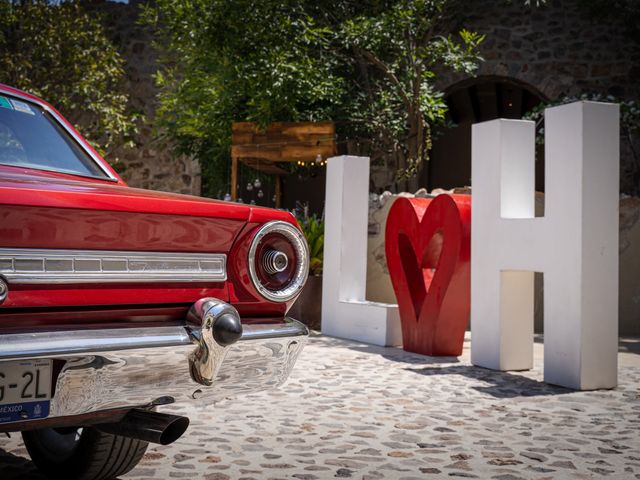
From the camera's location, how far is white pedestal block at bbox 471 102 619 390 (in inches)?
192

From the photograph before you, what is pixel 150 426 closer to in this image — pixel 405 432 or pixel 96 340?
pixel 96 340

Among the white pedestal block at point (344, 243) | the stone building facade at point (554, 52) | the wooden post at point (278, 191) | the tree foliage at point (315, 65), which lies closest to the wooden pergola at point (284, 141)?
the tree foliage at point (315, 65)

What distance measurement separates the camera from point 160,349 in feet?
6.63

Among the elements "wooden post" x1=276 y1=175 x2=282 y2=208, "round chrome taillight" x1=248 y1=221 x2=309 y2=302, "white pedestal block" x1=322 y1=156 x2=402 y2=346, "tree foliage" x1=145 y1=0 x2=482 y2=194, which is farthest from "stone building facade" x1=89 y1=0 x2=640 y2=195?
"round chrome taillight" x1=248 y1=221 x2=309 y2=302

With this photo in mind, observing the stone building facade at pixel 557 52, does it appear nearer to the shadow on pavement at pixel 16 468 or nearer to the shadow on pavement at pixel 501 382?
the shadow on pavement at pixel 501 382

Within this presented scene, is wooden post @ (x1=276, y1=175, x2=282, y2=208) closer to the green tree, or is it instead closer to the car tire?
the green tree

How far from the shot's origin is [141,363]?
2.00m

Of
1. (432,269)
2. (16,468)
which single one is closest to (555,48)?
(432,269)

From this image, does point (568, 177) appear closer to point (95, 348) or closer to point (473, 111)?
point (95, 348)

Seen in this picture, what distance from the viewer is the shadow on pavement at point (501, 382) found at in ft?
15.7

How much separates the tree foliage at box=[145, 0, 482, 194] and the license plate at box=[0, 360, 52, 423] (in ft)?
27.7

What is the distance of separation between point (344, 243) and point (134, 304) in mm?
5522

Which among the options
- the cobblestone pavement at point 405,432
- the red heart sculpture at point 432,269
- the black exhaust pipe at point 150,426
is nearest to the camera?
the black exhaust pipe at point 150,426

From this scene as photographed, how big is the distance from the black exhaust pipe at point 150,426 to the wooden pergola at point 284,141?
27.5 feet
